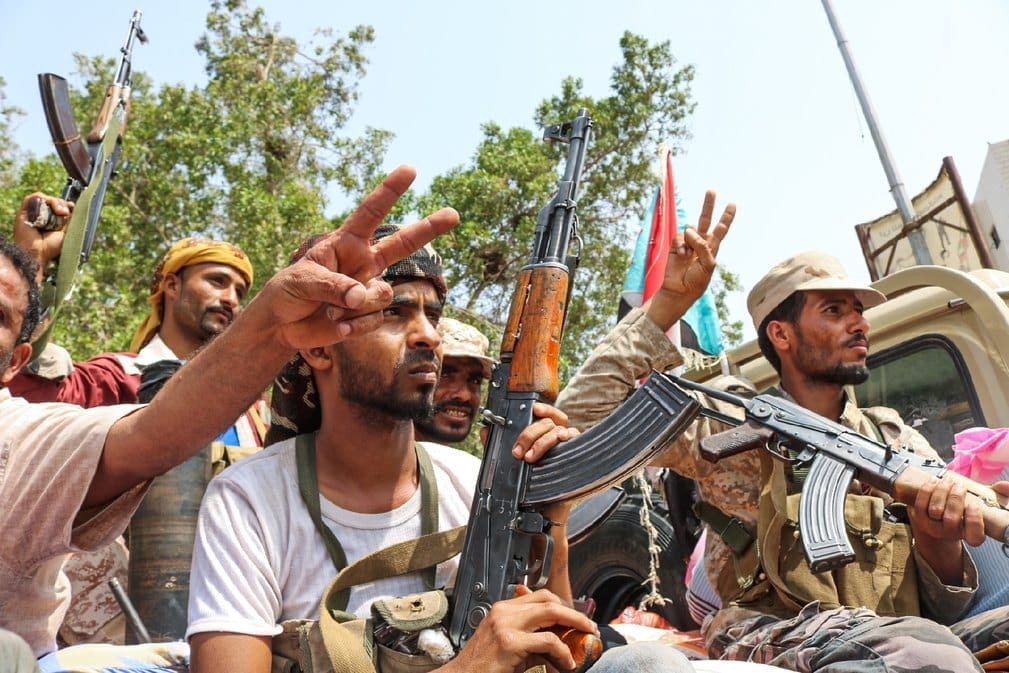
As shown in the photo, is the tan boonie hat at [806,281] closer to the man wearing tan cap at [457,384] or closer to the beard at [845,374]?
the beard at [845,374]

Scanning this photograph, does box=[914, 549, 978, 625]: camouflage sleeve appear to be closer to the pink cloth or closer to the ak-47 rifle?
the pink cloth

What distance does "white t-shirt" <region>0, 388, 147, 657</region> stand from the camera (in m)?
1.87

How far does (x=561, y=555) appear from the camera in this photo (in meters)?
2.34

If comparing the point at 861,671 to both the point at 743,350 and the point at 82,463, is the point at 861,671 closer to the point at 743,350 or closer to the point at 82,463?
the point at 82,463

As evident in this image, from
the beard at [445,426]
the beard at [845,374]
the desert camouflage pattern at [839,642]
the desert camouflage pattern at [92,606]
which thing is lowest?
the desert camouflage pattern at [92,606]

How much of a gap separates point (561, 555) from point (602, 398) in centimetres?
106

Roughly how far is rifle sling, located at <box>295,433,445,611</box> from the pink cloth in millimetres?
1755

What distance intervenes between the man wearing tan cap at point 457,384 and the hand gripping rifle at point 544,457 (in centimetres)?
153

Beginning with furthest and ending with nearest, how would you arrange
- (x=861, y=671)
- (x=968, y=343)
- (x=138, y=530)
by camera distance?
1. (x=968, y=343)
2. (x=138, y=530)
3. (x=861, y=671)

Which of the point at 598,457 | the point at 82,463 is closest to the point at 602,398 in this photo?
the point at 598,457

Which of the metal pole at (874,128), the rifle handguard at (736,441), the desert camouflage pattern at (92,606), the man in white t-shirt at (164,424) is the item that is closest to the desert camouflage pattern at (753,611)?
the rifle handguard at (736,441)

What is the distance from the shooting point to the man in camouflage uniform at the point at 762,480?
233cm

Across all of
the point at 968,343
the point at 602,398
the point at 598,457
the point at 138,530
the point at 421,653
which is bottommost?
the point at 421,653

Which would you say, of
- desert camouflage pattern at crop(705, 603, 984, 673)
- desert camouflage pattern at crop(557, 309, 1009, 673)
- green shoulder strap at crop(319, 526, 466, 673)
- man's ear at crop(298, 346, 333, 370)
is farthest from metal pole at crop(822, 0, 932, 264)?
green shoulder strap at crop(319, 526, 466, 673)
